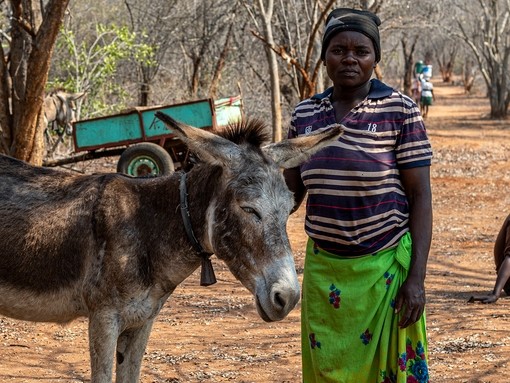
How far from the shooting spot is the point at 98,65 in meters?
16.0

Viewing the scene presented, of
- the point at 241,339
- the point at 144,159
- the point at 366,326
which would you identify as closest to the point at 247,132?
the point at 366,326

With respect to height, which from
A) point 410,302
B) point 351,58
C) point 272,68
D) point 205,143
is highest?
point 272,68

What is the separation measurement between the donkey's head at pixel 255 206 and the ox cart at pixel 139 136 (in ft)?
30.4

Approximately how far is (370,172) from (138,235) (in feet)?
3.43

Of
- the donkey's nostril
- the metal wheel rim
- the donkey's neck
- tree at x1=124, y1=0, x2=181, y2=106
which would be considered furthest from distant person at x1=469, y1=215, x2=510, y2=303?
tree at x1=124, y1=0, x2=181, y2=106

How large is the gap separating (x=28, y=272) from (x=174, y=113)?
30.8 feet

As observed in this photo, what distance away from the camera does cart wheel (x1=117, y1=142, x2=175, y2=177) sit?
1248 cm

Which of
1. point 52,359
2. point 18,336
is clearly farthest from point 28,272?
point 18,336

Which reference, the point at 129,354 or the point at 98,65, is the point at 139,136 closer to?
the point at 98,65

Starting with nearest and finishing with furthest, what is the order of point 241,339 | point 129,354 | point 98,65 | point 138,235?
point 138,235, point 129,354, point 241,339, point 98,65

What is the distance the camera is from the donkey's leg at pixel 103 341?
3.38 meters

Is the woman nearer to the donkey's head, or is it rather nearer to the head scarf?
the head scarf

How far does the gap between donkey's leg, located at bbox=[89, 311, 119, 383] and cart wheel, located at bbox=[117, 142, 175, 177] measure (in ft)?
29.7

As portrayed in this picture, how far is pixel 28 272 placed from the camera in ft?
11.7
